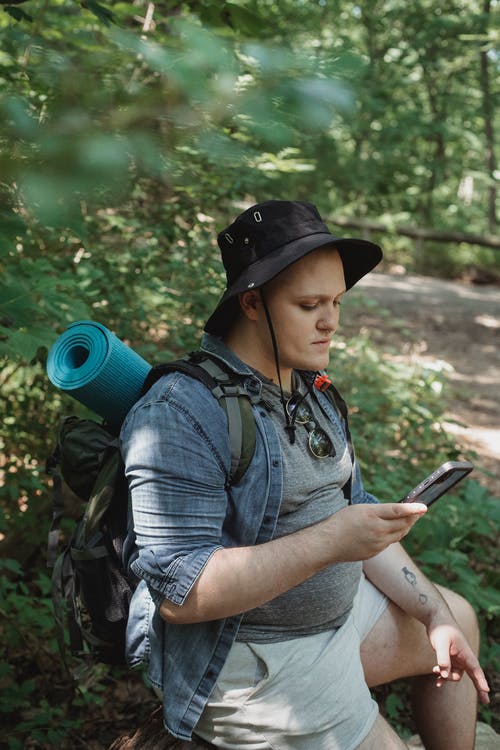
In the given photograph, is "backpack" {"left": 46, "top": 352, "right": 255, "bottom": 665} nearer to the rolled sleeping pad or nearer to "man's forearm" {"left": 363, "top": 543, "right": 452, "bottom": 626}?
the rolled sleeping pad

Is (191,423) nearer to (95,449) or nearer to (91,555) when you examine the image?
(95,449)

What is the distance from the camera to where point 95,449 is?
177 centimetres

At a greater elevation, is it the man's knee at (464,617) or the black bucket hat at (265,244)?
the black bucket hat at (265,244)

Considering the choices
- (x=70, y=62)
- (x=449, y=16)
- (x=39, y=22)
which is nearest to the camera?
(x=70, y=62)

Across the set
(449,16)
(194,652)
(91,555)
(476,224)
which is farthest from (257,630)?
(476,224)

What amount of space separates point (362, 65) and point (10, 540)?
3214 millimetres

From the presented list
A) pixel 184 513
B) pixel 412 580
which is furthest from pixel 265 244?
pixel 412 580

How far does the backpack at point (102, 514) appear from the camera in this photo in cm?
169

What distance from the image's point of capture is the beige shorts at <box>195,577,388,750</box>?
5.61 feet

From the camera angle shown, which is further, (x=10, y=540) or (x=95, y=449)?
(x=10, y=540)

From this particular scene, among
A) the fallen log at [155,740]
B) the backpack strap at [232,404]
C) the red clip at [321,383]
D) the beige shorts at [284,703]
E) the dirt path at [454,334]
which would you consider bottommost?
the dirt path at [454,334]

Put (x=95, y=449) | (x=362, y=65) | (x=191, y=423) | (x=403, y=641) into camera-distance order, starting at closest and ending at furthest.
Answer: (x=362, y=65), (x=191, y=423), (x=95, y=449), (x=403, y=641)

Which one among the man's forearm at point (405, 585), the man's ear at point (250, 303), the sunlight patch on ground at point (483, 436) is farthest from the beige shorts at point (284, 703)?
the sunlight patch on ground at point (483, 436)

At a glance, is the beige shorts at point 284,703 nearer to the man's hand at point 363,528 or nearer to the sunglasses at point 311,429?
the man's hand at point 363,528
